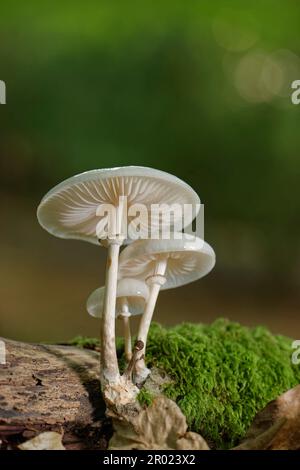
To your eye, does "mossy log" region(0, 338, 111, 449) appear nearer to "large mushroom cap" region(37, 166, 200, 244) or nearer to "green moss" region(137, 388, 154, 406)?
"green moss" region(137, 388, 154, 406)

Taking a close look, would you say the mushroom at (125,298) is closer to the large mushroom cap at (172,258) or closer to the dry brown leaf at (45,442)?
the large mushroom cap at (172,258)

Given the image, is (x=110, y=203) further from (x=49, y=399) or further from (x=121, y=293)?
(x=49, y=399)

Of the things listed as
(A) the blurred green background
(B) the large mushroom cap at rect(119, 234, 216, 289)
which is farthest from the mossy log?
(A) the blurred green background

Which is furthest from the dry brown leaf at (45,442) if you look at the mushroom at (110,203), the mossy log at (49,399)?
the mushroom at (110,203)

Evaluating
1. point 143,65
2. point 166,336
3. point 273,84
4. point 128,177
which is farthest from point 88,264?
point 128,177

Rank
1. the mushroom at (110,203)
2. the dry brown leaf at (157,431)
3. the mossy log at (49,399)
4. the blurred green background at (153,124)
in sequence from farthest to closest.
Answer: the blurred green background at (153,124) < the mushroom at (110,203) < the mossy log at (49,399) < the dry brown leaf at (157,431)
